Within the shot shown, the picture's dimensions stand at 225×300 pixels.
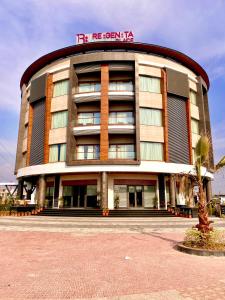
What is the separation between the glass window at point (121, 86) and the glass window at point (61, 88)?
603cm

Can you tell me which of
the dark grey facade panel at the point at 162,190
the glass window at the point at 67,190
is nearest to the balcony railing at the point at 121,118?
the dark grey facade panel at the point at 162,190

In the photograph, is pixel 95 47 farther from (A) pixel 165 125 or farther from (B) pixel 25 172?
(B) pixel 25 172

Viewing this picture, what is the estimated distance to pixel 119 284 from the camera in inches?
249

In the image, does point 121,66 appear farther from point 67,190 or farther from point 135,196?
point 67,190

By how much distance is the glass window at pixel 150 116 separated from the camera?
33719 millimetres

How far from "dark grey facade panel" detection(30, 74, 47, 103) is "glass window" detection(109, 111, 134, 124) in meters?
10.2

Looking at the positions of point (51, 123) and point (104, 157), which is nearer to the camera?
point (104, 157)

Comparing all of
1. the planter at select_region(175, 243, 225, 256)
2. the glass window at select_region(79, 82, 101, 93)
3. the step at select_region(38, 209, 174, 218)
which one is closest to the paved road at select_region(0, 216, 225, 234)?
the planter at select_region(175, 243, 225, 256)

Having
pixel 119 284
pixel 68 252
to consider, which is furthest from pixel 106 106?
pixel 119 284

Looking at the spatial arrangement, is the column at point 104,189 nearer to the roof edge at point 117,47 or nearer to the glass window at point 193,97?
the roof edge at point 117,47

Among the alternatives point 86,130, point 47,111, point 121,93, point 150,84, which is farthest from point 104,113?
point 47,111

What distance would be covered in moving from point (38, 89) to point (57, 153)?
1050cm

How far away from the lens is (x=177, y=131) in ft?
115

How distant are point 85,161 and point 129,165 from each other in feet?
17.4
